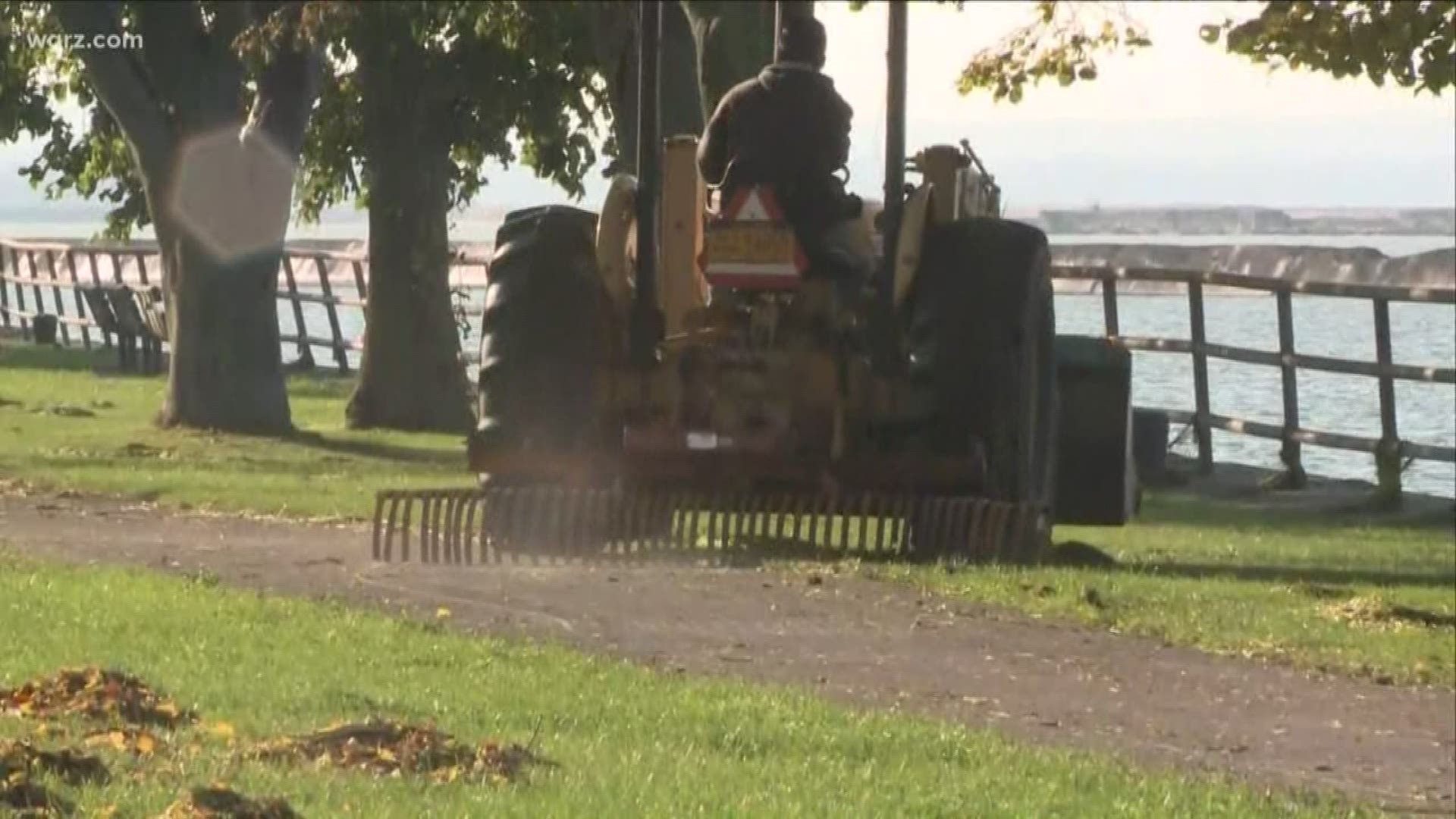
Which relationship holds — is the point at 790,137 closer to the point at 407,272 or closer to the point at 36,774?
the point at 36,774

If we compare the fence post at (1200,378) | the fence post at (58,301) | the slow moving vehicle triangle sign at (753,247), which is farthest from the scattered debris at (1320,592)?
the fence post at (58,301)

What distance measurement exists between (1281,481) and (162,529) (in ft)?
30.8

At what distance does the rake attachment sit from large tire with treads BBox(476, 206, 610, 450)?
0.27 metres

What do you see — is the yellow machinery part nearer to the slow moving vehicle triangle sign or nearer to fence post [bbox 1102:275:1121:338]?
the slow moving vehicle triangle sign

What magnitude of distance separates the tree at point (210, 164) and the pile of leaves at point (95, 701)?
16.0 metres

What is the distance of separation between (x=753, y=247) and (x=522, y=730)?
13.3ft

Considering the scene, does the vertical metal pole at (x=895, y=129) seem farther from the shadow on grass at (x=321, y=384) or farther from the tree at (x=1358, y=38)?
the shadow on grass at (x=321, y=384)

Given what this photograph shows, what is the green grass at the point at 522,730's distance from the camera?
25.2ft

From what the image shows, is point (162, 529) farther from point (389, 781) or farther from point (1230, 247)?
point (1230, 247)

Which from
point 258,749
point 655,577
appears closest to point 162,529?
point 655,577

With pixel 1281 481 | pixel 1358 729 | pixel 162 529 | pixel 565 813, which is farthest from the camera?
pixel 1281 481

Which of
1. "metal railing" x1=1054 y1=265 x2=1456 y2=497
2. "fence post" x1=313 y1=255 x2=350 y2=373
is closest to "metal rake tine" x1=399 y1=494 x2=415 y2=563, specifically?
"metal railing" x1=1054 y1=265 x2=1456 y2=497

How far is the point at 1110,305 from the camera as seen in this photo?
25219mm

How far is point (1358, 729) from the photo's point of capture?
1109 centimetres
